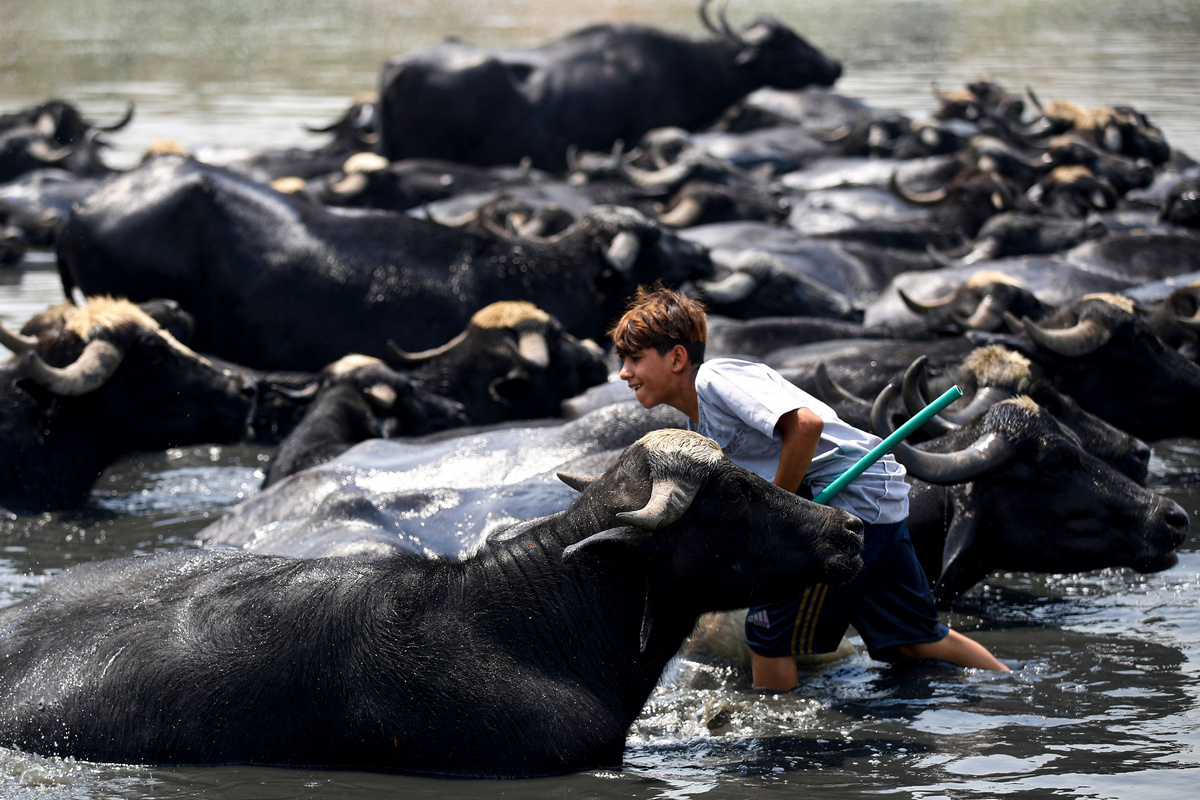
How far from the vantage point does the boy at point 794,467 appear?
5.55m

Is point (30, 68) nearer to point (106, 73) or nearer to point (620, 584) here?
point (106, 73)

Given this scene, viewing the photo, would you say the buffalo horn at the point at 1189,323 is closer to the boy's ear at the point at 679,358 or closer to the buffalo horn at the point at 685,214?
the boy's ear at the point at 679,358

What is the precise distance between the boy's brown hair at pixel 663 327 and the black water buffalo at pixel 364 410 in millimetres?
3302

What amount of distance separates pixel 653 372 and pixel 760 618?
3.69ft

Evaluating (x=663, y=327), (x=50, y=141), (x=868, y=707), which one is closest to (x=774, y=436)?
(x=663, y=327)

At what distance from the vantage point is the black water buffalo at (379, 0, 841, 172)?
19.0 meters

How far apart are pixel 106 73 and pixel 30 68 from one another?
8.84ft

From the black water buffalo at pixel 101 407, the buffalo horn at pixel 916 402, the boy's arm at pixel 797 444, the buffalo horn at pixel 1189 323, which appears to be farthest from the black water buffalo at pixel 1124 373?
the black water buffalo at pixel 101 407

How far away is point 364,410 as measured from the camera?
30.3 ft

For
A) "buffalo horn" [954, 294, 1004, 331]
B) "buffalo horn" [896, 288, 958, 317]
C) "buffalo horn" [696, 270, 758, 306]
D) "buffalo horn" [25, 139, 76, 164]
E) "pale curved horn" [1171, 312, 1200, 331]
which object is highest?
"pale curved horn" [1171, 312, 1200, 331]

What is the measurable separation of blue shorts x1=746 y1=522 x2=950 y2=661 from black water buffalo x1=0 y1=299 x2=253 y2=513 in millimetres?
4473

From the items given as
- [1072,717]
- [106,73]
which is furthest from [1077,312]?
[106,73]

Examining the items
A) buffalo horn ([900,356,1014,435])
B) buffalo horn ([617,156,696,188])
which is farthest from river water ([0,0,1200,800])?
buffalo horn ([617,156,696,188])

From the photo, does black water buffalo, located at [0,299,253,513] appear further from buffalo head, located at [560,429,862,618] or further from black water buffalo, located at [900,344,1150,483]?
buffalo head, located at [560,429,862,618]
